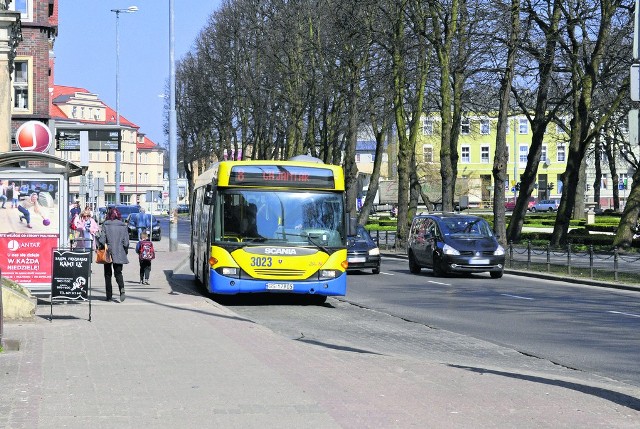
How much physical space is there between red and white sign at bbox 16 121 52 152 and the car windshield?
12801mm

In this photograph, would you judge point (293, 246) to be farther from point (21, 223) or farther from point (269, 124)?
point (269, 124)

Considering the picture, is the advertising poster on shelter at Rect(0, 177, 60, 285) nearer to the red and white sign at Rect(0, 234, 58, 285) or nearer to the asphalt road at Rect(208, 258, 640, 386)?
the red and white sign at Rect(0, 234, 58, 285)

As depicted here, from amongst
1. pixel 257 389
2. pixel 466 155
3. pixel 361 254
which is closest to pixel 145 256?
pixel 361 254

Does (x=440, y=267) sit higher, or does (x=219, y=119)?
(x=219, y=119)

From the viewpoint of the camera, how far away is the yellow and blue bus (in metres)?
21.3

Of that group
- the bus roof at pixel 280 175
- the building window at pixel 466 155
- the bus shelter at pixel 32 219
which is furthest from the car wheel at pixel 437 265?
the building window at pixel 466 155

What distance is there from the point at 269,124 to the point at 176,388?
2359 inches

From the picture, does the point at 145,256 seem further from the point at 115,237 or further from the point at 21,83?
the point at 21,83

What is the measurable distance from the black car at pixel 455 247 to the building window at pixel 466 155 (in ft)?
313

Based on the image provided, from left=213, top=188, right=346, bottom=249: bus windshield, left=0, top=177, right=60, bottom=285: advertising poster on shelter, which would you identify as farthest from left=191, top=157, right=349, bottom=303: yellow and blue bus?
left=0, top=177, right=60, bottom=285: advertising poster on shelter

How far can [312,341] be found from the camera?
14.9 metres

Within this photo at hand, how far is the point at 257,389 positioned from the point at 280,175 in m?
12.2

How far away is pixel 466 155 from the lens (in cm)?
12912

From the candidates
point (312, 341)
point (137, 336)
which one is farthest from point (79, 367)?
point (312, 341)
